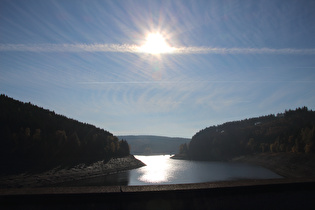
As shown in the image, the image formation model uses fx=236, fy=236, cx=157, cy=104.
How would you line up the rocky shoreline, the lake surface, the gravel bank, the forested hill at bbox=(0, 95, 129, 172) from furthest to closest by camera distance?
1. the gravel bank
2. the forested hill at bbox=(0, 95, 129, 172)
3. the lake surface
4. the rocky shoreline

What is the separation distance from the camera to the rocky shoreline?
172 feet

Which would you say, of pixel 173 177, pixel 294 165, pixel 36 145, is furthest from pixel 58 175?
pixel 294 165

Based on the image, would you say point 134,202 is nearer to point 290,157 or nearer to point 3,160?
point 3,160

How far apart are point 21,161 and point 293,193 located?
71.9 meters

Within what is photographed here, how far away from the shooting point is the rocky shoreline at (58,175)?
2067 inches

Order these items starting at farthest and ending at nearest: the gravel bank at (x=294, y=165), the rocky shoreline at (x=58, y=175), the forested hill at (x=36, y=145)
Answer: the gravel bank at (x=294, y=165) < the forested hill at (x=36, y=145) < the rocky shoreline at (x=58, y=175)

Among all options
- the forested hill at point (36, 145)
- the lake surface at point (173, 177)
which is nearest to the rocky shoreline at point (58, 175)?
the forested hill at point (36, 145)

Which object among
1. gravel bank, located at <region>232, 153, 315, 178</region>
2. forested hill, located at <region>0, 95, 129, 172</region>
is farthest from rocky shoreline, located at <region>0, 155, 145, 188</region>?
gravel bank, located at <region>232, 153, 315, 178</region>

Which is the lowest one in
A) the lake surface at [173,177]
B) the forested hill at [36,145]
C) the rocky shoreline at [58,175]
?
the lake surface at [173,177]

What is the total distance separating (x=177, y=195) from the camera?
4.89m

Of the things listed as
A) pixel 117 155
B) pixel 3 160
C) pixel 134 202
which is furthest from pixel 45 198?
pixel 117 155

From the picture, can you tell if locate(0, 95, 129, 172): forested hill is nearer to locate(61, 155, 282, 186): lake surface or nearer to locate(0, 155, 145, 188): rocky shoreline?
locate(0, 155, 145, 188): rocky shoreline

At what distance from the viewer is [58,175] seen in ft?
211

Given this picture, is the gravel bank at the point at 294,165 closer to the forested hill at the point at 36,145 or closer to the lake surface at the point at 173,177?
the lake surface at the point at 173,177
